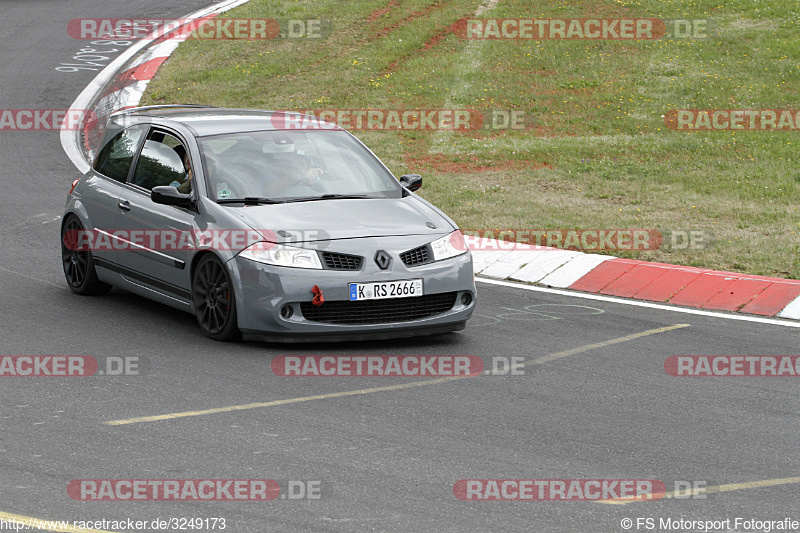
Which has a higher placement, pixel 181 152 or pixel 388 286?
pixel 181 152

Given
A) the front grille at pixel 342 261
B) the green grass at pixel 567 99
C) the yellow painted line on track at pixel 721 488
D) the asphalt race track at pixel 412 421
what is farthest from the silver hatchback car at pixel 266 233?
the green grass at pixel 567 99

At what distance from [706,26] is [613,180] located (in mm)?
10807

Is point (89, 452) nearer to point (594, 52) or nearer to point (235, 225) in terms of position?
point (235, 225)

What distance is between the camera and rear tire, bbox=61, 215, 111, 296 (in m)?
9.93

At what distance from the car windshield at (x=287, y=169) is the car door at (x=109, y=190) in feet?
3.48

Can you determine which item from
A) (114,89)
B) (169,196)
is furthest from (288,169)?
(114,89)

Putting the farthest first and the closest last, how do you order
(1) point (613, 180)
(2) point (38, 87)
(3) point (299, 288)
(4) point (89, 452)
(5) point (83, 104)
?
(2) point (38, 87), (5) point (83, 104), (1) point (613, 180), (3) point (299, 288), (4) point (89, 452)

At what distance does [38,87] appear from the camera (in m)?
22.5

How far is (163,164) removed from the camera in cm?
936

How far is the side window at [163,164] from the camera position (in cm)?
908

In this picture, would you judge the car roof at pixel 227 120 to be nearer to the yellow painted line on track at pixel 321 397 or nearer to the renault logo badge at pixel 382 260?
the renault logo badge at pixel 382 260

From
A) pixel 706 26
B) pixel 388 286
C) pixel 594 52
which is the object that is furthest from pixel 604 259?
pixel 706 26

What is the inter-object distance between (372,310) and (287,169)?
5.10ft

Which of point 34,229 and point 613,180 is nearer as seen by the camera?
point 34,229
